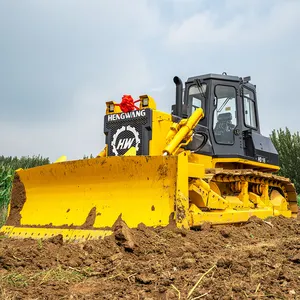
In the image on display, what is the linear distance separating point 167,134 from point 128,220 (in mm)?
1928

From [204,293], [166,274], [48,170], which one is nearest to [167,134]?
[48,170]

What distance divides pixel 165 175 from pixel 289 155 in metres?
24.4

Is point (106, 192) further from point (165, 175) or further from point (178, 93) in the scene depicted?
point (178, 93)

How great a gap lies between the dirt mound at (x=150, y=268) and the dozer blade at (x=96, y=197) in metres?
0.40

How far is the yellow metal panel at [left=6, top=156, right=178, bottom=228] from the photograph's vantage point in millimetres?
5418

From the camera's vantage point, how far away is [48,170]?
21.4 feet

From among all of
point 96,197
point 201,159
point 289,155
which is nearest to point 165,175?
point 96,197

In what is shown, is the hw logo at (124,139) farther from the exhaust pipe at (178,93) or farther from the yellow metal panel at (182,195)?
the yellow metal panel at (182,195)

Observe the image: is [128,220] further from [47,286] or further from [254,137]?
[254,137]

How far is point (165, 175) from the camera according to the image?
216 inches

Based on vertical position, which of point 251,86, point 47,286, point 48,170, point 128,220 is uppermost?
point 251,86

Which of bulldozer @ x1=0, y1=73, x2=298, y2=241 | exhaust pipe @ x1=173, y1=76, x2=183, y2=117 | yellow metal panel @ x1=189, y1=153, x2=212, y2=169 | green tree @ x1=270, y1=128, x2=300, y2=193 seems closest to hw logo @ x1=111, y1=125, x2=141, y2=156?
bulldozer @ x1=0, y1=73, x2=298, y2=241

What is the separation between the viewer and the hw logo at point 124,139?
22.1 feet

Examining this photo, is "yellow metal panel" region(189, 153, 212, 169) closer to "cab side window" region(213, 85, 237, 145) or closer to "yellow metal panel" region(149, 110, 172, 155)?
"cab side window" region(213, 85, 237, 145)
